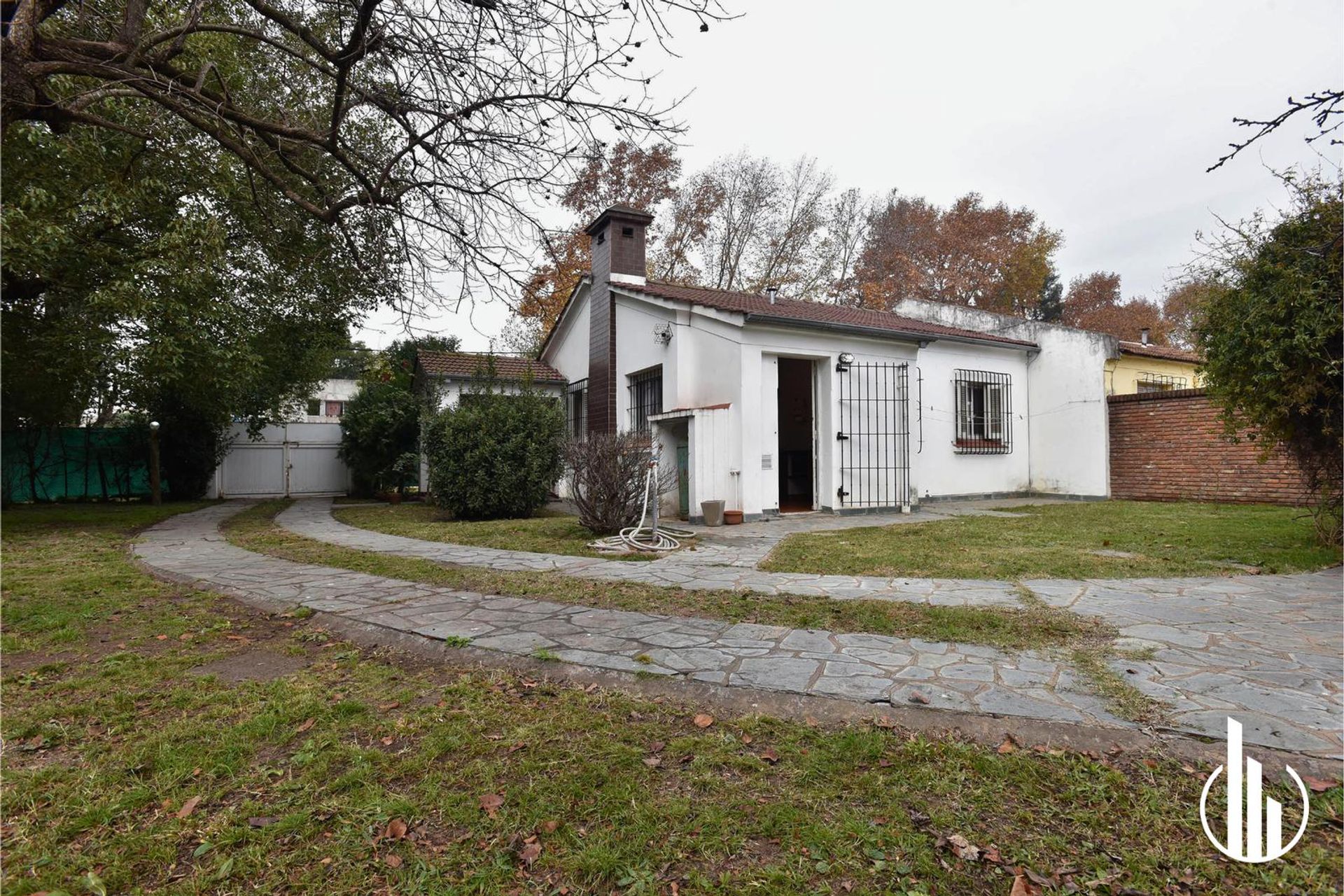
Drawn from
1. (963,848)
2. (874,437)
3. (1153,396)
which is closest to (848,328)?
(874,437)

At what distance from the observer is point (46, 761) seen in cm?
236

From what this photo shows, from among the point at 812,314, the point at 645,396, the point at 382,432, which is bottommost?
the point at 382,432

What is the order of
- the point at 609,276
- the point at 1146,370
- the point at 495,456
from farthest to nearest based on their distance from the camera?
the point at 1146,370 < the point at 609,276 < the point at 495,456

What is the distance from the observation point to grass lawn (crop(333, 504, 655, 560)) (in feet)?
24.2

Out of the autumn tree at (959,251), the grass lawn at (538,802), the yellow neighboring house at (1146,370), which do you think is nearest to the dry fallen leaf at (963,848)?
the grass lawn at (538,802)

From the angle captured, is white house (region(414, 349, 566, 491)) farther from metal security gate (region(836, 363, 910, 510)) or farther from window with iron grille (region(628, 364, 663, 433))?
metal security gate (region(836, 363, 910, 510))

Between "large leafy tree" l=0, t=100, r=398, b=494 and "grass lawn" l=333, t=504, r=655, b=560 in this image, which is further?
"grass lawn" l=333, t=504, r=655, b=560

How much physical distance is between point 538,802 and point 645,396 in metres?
10.7

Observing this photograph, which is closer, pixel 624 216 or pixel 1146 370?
pixel 624 216

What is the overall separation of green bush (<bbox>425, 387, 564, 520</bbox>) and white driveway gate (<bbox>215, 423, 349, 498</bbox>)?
982 centimetres

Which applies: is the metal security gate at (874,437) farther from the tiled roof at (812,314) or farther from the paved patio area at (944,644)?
the paved patio area at (944,644)

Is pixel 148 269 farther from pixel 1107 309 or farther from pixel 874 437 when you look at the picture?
pixel 1107 309

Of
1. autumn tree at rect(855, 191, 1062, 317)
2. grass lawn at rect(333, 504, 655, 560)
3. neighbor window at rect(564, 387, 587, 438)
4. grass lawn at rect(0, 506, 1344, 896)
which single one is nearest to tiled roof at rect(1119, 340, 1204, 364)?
autumn tree at rect(855, 191, 1062, 317)

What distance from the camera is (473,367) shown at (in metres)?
14.8
